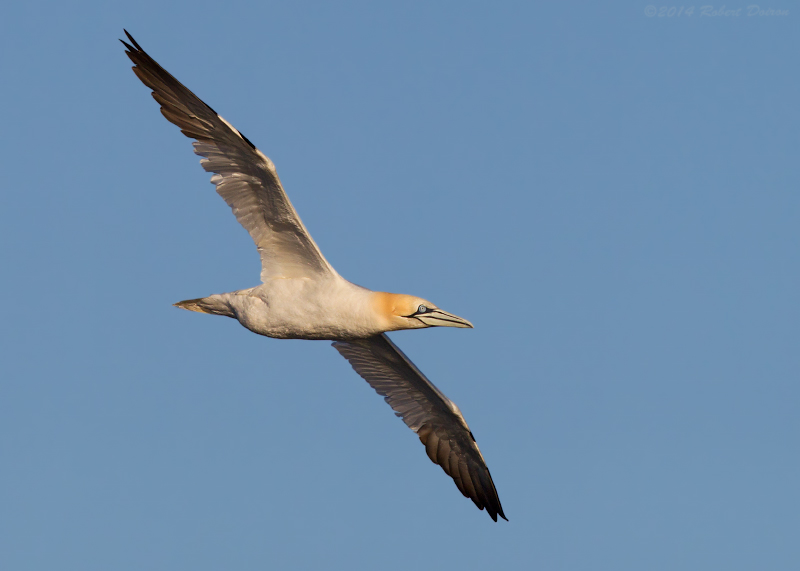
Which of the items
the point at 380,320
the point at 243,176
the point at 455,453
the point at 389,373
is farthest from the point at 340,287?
the point at 455,453

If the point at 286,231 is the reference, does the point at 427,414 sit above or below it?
below

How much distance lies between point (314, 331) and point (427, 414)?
3632mm

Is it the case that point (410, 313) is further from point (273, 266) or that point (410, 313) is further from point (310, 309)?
point (273, 266)

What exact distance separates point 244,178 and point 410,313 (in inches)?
117

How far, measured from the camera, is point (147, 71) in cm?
1341

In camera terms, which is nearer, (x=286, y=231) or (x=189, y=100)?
(x=189, y=100)

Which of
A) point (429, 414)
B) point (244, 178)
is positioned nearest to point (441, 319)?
point (244, 178)

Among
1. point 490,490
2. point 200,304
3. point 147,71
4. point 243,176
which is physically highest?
point 147,71

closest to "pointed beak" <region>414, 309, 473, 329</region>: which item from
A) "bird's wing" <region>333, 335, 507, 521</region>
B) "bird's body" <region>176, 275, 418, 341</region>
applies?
"bird's body" <region>176, 275, 418, 341</region>

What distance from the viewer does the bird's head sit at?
46.0 ft

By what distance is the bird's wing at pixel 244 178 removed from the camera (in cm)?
1337

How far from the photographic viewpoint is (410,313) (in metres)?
14.0

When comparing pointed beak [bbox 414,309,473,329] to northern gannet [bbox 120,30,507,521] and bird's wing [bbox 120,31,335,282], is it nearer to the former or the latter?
northern gannet [bbox 120,30,507,521]

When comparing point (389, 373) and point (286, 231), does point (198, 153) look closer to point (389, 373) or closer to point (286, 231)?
point (286, 231)
